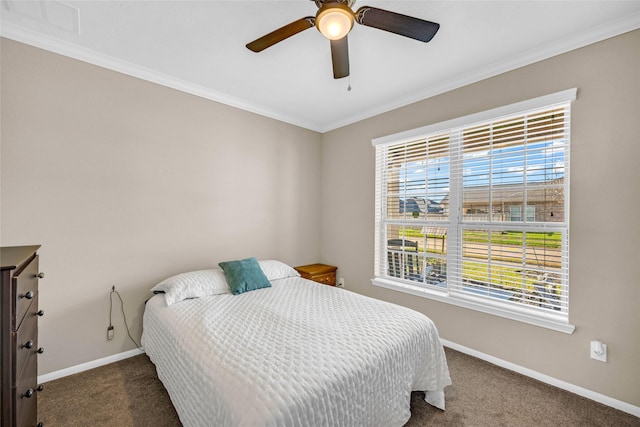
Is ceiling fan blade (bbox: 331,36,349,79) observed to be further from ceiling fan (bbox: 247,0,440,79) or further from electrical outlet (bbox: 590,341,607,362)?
electrical outlet (bbox: 590,341,607,362)

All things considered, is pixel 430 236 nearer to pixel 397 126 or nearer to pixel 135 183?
pixel 397 126

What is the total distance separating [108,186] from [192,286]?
113cm

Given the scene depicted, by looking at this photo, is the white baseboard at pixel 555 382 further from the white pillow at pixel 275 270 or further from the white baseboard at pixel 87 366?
the white baseboard at pixel 87 366

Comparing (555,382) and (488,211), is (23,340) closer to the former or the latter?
(488,211)

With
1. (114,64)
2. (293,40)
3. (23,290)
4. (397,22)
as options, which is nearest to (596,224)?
(397,22)

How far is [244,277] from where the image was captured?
8.64 ft

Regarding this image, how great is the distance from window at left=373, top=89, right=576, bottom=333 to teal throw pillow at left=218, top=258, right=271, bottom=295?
1.46m

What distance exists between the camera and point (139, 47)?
219 centimetres

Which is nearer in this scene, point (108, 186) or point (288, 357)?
point (288, 357)

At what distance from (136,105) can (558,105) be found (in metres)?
3.57

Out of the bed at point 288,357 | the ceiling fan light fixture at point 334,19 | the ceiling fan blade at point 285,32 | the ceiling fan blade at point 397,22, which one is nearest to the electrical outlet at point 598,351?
the bed at point 288,357

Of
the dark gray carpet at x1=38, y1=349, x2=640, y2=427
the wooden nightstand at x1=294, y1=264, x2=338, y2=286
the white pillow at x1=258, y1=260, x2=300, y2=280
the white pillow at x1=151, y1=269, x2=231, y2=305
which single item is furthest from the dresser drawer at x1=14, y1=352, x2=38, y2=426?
the wooden nightstand at x1=294, y1=264, x2=338, y2=286

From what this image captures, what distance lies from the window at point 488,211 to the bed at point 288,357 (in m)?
0.99

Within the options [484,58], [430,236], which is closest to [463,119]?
[484,58]
